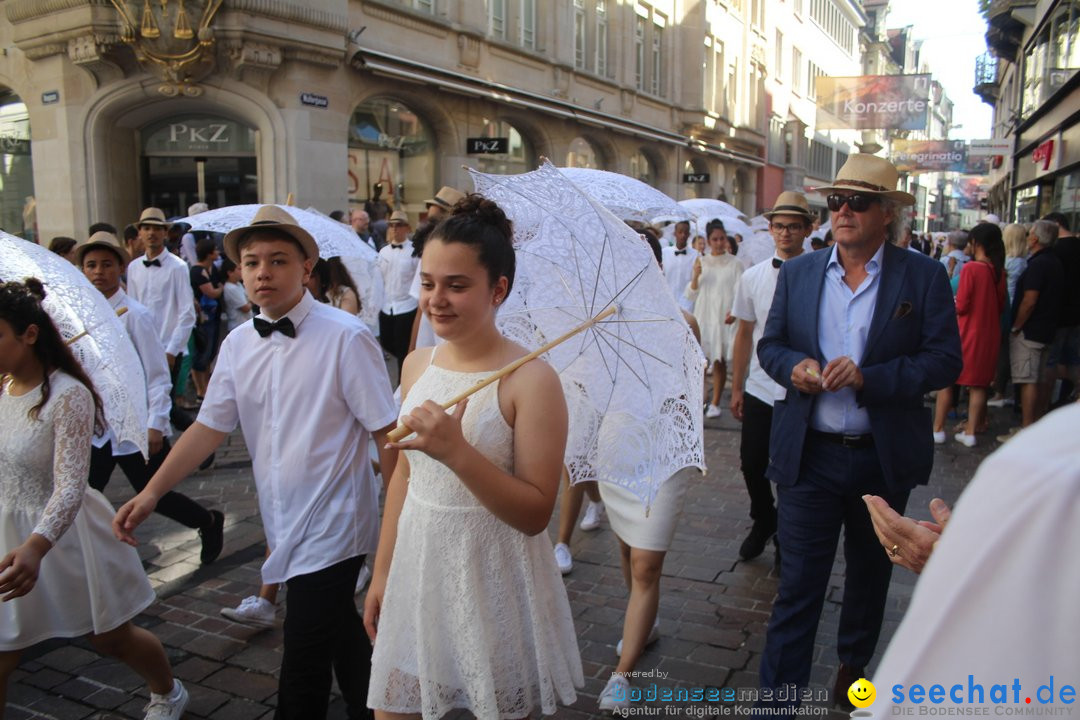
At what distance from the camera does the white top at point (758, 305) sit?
16.0 ft

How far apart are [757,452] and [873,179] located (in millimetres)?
2108

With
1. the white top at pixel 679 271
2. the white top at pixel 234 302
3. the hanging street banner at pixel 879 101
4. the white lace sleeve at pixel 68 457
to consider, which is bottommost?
the white lace sleeve at pixel 68 457

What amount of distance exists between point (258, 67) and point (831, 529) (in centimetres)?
1420

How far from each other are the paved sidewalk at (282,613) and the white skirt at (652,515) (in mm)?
705

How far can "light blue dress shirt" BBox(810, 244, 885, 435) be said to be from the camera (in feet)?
10.7

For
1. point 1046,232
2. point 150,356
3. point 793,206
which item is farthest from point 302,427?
point 1046,232

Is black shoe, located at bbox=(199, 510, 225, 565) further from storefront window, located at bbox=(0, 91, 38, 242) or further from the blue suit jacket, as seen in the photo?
storefront window, located at bbox=(0, 91, 38, 242)

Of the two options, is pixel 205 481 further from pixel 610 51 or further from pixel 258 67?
pixel 610 51

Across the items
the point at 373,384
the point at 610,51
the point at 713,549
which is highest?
the point at 610,51

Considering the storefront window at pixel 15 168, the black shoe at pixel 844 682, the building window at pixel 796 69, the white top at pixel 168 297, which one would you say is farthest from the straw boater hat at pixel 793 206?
the building window at pixel 796 69

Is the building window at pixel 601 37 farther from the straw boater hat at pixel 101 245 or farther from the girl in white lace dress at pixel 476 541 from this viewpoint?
the girl in white lace dress at pixel 476 541

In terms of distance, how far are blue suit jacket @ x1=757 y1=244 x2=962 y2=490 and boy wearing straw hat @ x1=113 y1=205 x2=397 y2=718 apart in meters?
1.57

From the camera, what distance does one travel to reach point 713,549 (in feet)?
17.7

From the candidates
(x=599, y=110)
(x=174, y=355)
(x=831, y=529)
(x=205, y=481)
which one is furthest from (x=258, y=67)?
(x=831, y=529)
